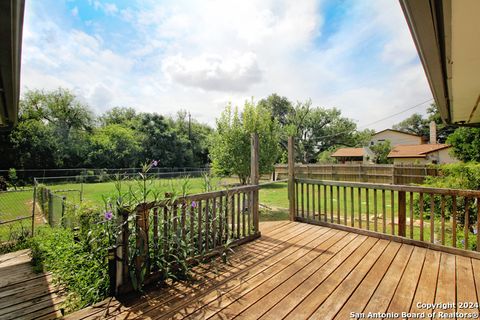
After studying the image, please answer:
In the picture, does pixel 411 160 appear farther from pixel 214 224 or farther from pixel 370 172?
pixel 214 224

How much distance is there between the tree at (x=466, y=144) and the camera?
669cm

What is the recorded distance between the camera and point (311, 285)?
216 cm

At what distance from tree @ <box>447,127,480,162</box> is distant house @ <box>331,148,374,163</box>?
60.4 feet

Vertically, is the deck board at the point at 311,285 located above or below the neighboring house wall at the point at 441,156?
below

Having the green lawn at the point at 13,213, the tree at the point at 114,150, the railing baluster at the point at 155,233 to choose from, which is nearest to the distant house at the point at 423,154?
the railing baluster at the point at 155,233

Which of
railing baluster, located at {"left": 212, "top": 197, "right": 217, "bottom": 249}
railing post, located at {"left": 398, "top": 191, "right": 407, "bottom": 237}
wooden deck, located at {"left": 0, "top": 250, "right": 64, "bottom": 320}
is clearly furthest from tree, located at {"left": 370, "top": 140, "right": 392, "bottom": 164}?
wooden deck, located at {"left": 0, "top": 250, "right": 64, "bottom": 320}

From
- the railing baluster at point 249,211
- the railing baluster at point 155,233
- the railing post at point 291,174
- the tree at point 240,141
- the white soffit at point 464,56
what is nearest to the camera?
the white soffit at point 464,56

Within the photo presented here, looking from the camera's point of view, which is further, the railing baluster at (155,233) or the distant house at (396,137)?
the distant house at (396,137)

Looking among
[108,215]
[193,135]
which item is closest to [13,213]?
[108,215]

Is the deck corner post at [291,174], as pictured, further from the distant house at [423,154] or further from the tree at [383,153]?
the tree at [383,153]

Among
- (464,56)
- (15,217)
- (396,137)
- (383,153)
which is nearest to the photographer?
(464,56)

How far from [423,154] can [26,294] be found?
2448cm

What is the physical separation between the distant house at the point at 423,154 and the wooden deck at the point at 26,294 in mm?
22102

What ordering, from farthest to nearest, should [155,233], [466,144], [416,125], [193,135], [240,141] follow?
[416,125] < [193,135] < [240,141] < [466,144] < [155,233]
